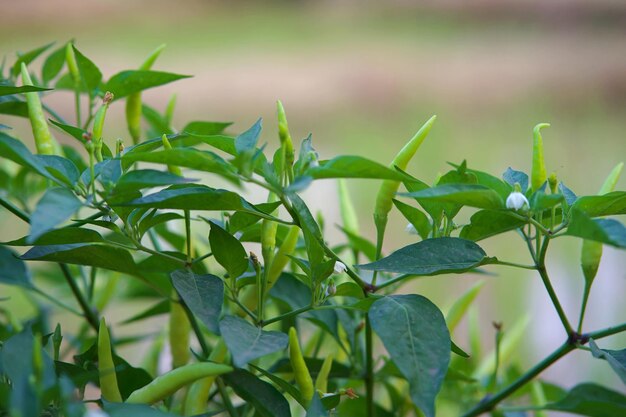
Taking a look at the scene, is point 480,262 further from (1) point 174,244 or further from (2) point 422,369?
(1) point 174,244

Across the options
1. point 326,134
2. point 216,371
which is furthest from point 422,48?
point 216,371

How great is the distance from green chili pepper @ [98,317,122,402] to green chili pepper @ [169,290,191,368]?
95 millimetres

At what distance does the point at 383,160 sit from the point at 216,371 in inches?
94.5

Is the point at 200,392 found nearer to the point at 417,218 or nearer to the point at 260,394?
the point at 260,394

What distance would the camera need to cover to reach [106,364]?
1.66 feet

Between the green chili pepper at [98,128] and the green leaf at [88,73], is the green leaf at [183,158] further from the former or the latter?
the green leaf at [88,73]

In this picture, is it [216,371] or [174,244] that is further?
[174,244]

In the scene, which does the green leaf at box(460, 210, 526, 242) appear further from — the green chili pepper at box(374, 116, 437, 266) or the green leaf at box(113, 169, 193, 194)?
the green leaf at box(113, 169, 193, 194)

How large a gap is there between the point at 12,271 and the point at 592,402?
43 centimetres

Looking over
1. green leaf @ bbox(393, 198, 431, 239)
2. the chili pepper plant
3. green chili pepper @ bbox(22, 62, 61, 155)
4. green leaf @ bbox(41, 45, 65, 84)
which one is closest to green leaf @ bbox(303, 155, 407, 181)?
the chili pepper plant

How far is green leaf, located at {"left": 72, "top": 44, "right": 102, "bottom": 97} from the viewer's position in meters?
0.63

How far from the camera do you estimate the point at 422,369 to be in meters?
0.41

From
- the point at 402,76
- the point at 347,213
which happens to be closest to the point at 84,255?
the point at 347,213

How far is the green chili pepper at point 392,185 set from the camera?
523mm
